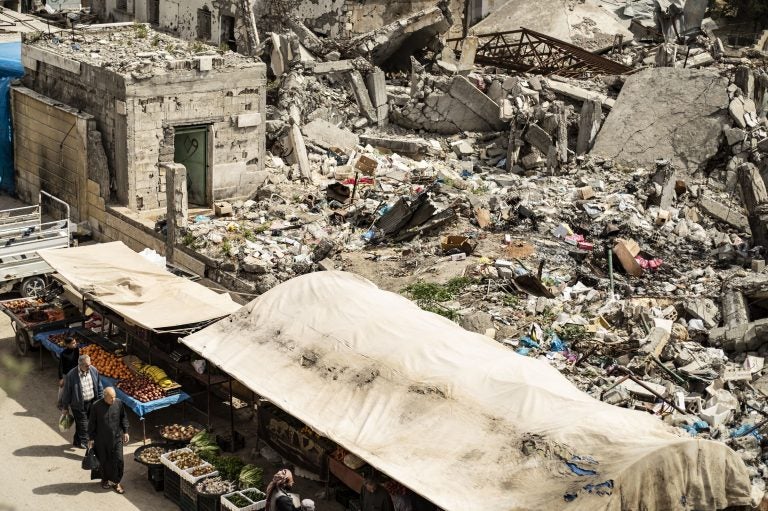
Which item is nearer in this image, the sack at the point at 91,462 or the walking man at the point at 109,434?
the walking man at the point at 109,434

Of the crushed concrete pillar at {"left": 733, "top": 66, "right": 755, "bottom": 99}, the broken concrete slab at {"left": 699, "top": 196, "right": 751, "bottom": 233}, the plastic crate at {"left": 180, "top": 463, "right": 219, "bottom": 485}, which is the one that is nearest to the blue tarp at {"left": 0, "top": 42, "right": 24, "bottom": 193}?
the plastic crate at {"left": 180, "top": 463, "right": 219, "bottom": 485}

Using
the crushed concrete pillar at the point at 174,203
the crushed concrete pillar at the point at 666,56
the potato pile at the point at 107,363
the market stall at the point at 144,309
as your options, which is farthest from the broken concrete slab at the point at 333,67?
the potato pile at the point at 107,363

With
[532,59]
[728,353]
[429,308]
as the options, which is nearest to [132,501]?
[429,308]

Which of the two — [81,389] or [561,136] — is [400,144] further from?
[81,389]

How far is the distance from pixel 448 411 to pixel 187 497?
3163mm

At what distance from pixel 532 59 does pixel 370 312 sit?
16.2 meters

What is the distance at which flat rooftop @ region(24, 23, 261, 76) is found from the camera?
61.4ft

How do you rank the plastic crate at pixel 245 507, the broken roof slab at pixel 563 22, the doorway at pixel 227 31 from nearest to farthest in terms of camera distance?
the plastic crate at pixel 245 507, the doorway at pixel 227 31, the broken roof slab at pixel 563 22

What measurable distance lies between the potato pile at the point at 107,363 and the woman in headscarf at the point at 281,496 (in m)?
3.87

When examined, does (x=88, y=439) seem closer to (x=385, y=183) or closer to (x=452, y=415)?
(x=452, y=415)

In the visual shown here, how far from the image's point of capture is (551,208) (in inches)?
741

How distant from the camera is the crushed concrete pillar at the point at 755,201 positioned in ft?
55.5

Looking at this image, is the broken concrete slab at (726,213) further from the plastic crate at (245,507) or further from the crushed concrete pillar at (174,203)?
the plastic crate at (245,507)

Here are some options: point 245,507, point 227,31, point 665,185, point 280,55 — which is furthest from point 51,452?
point 227,31
